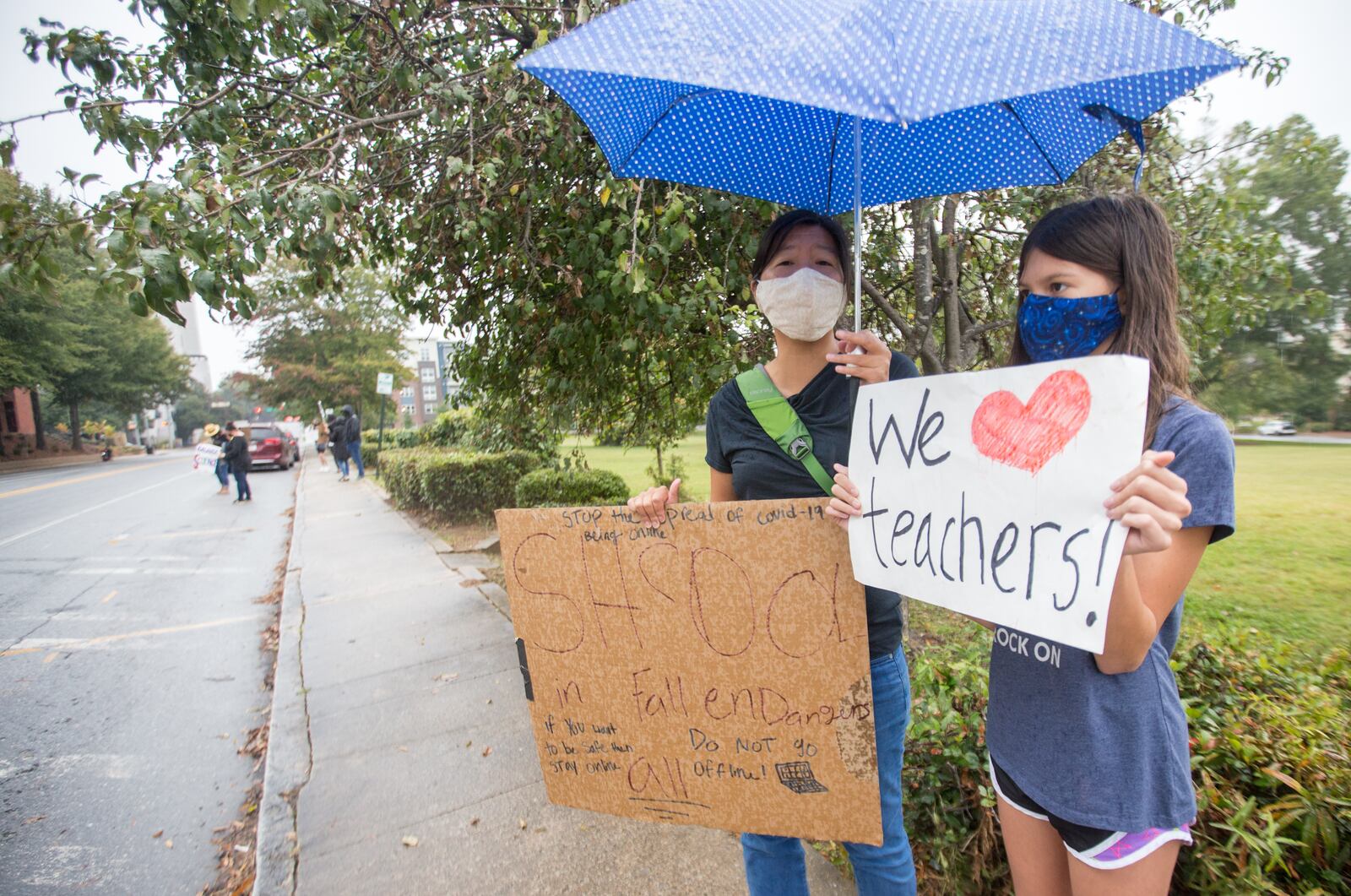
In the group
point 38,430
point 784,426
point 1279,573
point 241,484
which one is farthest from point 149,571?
point 38,430

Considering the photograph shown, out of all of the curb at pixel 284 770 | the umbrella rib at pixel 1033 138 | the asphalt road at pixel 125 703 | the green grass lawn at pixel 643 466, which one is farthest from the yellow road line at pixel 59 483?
the umbrella rib at pixel 1033 138

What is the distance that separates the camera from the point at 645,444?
20.3 ft

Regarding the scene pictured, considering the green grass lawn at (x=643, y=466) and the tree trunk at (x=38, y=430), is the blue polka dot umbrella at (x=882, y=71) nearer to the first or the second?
the green grass lawn at (x=643, y=466)

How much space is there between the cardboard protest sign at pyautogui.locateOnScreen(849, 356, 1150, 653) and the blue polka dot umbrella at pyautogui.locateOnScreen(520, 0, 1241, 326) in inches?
17.8

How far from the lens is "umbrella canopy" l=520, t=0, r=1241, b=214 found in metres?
1.03

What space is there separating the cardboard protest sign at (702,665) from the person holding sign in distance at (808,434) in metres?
0.10

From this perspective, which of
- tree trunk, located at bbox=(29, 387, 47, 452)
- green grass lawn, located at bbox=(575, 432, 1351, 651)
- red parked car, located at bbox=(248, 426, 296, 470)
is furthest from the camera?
tree trunk, located at bbox=(29, 387, 47, 452)

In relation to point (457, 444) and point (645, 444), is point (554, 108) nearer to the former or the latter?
point (645, 444)

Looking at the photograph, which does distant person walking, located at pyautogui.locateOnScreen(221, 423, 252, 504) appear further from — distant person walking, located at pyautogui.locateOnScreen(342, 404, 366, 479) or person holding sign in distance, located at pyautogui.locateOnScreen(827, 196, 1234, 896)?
person holding sign in distance, located at pyautogui.locateOnScreen(827, 196, 1234, 896)

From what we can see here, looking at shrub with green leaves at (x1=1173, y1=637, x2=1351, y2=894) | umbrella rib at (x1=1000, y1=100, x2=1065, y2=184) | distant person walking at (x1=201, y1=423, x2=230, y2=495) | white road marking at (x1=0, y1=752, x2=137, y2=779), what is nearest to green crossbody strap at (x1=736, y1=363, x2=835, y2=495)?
umbrella rib at (x1=1000, y1=100, x2=1065, y2=184)

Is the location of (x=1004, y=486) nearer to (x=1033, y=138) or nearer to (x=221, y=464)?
(x=1033, y=138)

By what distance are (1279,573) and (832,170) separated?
731cm

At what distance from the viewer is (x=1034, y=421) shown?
3.67 ft

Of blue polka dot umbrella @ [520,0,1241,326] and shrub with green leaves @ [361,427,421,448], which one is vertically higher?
blue polka dot umbrella @ [520,0,1241,326]
